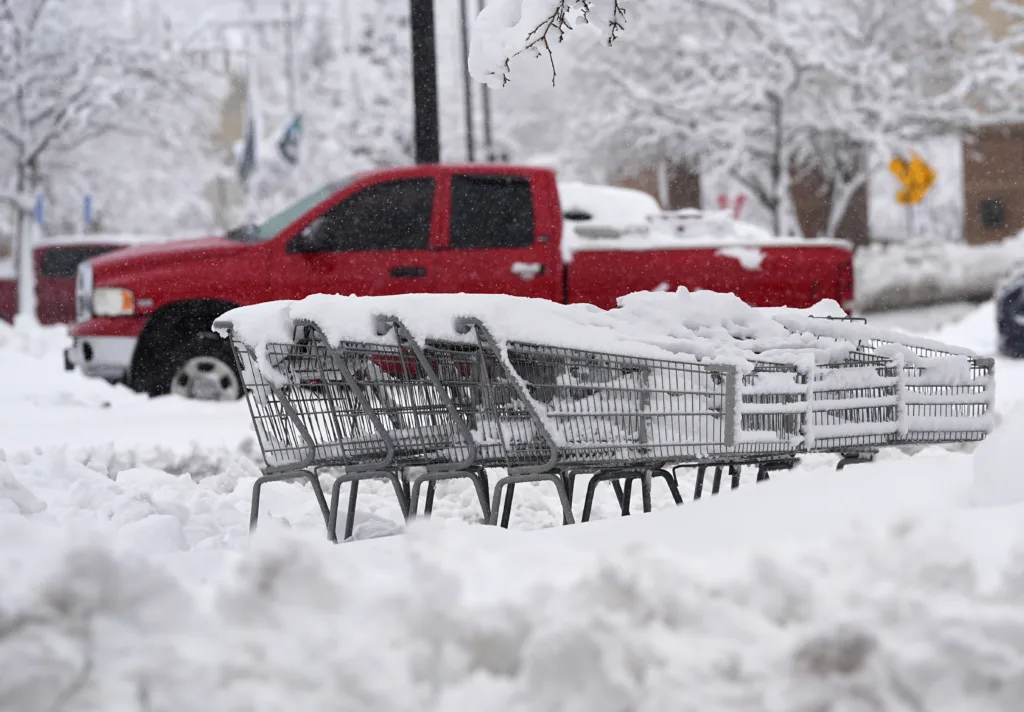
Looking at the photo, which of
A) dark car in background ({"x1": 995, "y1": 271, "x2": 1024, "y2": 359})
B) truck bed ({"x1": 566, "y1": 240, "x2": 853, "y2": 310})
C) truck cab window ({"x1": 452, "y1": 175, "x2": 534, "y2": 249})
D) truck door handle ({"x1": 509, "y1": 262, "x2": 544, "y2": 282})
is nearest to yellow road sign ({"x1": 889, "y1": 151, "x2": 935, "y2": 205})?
dark car in background ({"x1": 995, "y1": 271, "x2": 1024, "y2": 359})

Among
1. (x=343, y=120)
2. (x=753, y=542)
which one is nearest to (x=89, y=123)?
(x=343, y=120)

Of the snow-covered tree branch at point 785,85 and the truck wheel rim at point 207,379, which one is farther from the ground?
the snow-covered tree branch at point 785,85

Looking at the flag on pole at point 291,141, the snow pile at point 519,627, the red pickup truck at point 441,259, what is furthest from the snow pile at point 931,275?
the snow pile at point 519,627

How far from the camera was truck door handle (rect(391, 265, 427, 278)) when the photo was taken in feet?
29.7

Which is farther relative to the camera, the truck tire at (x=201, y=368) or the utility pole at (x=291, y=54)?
the utility pole at (x=291, y=54)

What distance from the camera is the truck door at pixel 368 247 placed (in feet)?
29.7

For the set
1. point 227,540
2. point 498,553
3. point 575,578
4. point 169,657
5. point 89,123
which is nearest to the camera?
point 169,657

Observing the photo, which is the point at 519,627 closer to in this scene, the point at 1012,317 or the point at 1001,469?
the point at 1001,469

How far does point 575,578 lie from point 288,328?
256 cm

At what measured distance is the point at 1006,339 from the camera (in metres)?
14.6

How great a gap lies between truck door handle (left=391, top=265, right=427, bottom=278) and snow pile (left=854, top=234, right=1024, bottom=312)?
15380 millimetres

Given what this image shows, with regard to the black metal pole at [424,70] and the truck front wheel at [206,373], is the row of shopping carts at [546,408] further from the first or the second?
the black metal pole at [424,70]

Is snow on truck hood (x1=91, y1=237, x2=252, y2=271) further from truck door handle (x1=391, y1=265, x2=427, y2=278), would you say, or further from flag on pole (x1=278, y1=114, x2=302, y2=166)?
flag on pole (x1=278, y1=114, x2=302, y2=166)

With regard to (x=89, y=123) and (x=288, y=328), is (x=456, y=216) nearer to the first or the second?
(x=288, y=328)
